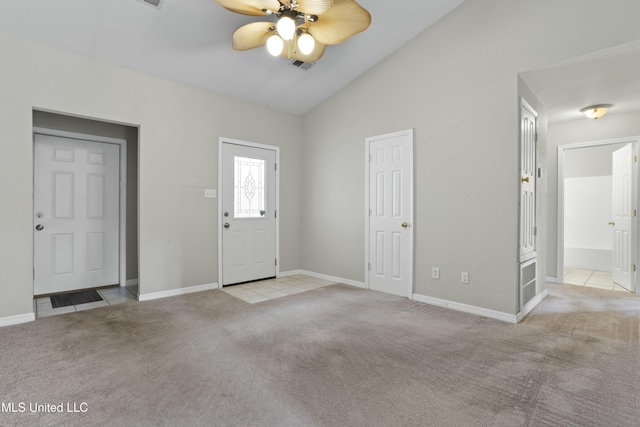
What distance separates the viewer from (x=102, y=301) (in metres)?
3.84

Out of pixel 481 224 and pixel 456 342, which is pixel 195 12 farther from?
pixel 456 342

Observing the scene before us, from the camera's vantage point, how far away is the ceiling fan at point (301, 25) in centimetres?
240

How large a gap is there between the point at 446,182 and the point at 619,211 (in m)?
3.12

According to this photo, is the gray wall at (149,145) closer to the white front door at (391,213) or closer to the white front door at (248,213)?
the white front door at (248,213)

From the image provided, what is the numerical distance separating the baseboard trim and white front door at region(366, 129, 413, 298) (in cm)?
117

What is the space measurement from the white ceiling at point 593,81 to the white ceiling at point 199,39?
4.24ft

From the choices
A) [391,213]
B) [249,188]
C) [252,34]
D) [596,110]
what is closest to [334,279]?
[391,213]

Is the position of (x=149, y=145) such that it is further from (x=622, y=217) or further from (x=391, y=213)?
(x=622, y=217)

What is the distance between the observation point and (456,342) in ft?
8.77

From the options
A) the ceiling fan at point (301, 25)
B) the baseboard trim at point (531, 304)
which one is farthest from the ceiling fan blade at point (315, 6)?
the baseboard trim at point (531, 304)

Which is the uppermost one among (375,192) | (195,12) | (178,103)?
(195,12)

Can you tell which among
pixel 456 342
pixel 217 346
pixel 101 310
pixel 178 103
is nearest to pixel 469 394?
pixel 456 342

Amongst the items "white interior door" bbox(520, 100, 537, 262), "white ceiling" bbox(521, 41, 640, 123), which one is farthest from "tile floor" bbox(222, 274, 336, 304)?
"white ceiling" bbox(521, 41, 640, 123)

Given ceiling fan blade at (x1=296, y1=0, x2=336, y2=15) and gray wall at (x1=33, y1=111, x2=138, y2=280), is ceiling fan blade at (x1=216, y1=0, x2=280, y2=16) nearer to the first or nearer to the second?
ceiling fan blade at (x1=296, y1=0, x2=336, y2=15)
